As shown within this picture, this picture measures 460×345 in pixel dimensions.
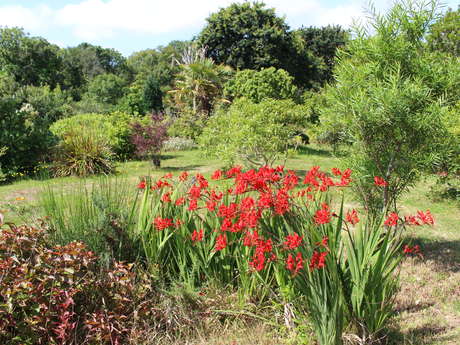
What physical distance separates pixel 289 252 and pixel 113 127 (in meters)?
11.9

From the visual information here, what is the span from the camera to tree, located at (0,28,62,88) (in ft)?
120

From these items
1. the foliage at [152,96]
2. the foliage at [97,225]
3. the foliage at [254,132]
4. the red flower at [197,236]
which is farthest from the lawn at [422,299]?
the foliage at [152,96]

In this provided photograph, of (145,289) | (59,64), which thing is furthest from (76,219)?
(59,64)

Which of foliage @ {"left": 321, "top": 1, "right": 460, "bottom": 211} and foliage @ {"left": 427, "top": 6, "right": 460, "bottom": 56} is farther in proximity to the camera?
foliage @ {"left": 427, "top": 6, "right": 460, "bottom": 56}

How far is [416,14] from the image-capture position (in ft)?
15.8

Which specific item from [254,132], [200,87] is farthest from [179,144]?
[254,132]

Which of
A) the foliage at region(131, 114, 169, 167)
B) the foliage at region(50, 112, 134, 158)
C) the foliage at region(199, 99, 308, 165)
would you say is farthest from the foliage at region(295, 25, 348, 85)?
the foliage at region(199, 99, 308, 165)

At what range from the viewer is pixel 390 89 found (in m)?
4.57

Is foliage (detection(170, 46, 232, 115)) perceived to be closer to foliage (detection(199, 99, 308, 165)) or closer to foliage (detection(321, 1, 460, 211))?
foliage (detection(199, 99, 308, 165))

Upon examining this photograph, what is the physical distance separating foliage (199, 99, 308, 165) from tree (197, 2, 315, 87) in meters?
15.8

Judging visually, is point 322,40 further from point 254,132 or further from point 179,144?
point 254,132

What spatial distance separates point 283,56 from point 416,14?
2301 cm

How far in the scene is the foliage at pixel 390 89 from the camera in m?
4.58

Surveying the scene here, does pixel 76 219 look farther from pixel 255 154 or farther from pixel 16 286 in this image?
pixel 255 154
